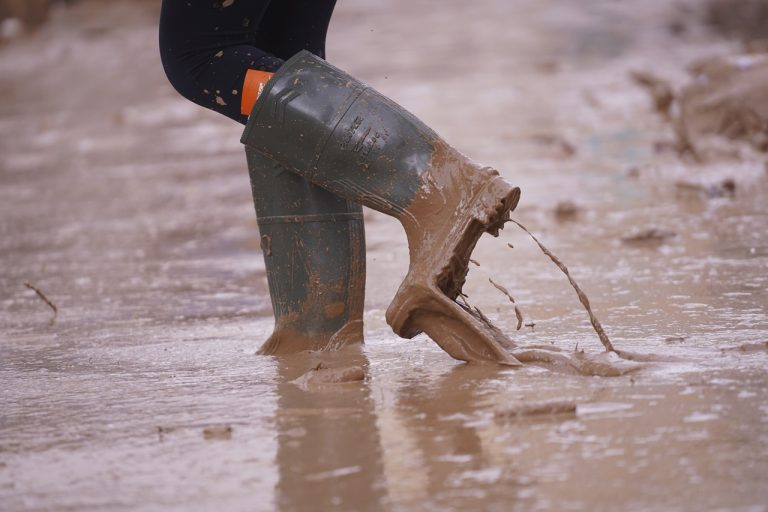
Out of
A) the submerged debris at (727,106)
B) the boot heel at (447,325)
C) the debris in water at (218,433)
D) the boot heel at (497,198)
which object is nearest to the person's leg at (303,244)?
the boot heel at (447,325)

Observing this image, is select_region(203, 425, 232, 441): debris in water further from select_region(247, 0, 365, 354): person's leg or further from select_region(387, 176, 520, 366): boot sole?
select_region(247, 0, 365, 354): person's leg

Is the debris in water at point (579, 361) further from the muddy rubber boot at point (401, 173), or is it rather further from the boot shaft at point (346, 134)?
the boot shaft at point (346, 134)

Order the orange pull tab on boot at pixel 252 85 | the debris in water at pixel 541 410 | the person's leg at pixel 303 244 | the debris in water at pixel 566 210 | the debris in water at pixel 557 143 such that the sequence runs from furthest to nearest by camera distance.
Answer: the debris in water at pixel 557 143 < the debris in water at pixel 566 210 < the person's leg at pixel 303 244 < the orange pull tab on boot at pixel 252 85 < the debris in water at pixel 541 410

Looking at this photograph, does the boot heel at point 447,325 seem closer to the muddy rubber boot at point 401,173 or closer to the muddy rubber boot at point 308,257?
the muddy rubber boot at point 401,173

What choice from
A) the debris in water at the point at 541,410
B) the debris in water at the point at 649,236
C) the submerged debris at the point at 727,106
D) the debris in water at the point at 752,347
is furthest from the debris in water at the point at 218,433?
the submerged debris at the point at 727,106

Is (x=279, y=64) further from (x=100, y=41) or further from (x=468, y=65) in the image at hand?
(x=100, y=41)

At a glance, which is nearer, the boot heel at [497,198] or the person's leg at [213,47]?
the boot heel at [497,198]

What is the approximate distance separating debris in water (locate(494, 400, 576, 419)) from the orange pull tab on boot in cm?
70

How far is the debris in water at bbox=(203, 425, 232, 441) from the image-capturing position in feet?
4.57

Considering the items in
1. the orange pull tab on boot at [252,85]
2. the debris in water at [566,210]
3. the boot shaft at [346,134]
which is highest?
the orange pull tab on boot at [252,85]

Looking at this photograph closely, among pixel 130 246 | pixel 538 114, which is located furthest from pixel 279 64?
pixel 538 114

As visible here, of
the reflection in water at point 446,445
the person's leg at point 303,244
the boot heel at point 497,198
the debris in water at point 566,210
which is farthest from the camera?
the debris in water at point 566,210

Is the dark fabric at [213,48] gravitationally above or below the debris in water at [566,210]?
above

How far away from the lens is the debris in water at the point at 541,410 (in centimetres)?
138
